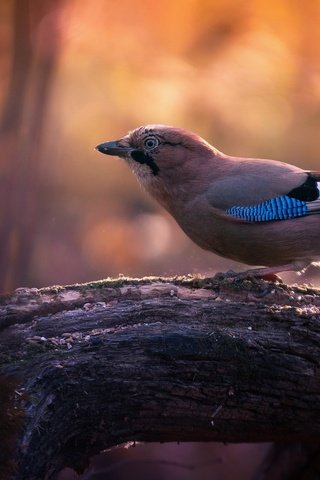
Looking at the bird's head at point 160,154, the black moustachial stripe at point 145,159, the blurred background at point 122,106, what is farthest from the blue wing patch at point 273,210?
the blurred background at point 122,106

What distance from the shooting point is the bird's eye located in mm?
3678

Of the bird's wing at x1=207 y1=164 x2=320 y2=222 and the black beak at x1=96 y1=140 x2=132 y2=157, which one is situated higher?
the black beak at x1=96 y1=140 x2=132 y2=157

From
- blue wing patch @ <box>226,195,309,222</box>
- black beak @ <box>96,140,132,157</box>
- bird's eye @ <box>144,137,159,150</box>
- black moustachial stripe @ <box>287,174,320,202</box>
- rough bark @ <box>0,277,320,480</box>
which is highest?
bird's eye @ <box>144,137,159,150</box>

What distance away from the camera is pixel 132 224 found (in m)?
4.79

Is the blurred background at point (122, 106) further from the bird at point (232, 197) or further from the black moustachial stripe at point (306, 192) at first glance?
the black moustachial stripe at point (306, 192)

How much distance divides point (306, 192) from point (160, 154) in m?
0.70

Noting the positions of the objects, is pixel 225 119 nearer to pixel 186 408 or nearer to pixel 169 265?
pixel 169 265

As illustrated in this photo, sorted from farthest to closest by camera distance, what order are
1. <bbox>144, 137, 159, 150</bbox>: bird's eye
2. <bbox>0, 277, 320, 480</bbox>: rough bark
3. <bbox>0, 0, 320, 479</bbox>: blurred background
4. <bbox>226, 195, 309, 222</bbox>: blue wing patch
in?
<bbox>0, 0, 320, 479</bbox>: blurred background, <bbox>144, 137, 159, 150</bbox>: bird's eye, <bbox>226, 195, 309, 222</bbox>: blue wing patch, <bbox>0, 277, 320, 480</bbox>: rough bark

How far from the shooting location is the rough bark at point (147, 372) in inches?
101

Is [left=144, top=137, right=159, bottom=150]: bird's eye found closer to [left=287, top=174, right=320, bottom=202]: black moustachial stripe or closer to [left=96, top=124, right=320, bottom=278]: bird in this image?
[left=96, top=124, right=320, bottom=278]: bird

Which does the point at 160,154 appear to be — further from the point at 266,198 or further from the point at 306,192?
the point at 306,192

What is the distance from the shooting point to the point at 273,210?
3578mm

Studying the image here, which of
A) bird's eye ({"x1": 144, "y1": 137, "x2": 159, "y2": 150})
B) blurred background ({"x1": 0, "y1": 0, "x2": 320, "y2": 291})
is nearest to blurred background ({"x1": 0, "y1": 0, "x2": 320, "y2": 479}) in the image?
blurred background ({"x1": 0, "y1": 0, "x2": 320, "y2": 291})

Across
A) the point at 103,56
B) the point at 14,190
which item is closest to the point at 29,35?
the point at 103,56
